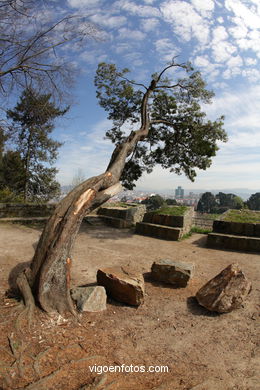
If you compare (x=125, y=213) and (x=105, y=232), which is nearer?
(x=105, y=232)

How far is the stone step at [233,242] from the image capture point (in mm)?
7078

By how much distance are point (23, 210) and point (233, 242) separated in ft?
28.5

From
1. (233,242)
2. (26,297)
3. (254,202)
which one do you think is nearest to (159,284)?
(26,297)

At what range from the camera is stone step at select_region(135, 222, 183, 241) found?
849 cm

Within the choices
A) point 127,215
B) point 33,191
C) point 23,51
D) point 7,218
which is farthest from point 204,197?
point 23,51

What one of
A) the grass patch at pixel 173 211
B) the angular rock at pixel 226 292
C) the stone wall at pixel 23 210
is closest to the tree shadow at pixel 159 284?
the angular rock at pixel 226 292

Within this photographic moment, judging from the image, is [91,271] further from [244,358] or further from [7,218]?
[7,218]

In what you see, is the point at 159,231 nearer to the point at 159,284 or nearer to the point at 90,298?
the point at 159,284

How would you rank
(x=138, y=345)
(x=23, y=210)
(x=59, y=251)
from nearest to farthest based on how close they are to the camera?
(x=138, y=345) < (x=59, y=251) < (x=23, y=210)

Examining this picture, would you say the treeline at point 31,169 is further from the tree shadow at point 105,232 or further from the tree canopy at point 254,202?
the tree canopy at point 254,202

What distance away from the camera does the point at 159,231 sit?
29.2ft

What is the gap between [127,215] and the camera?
11039 mm

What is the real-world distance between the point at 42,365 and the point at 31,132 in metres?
A: 16.9

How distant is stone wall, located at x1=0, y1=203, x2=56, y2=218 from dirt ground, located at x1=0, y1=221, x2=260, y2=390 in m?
6.09
